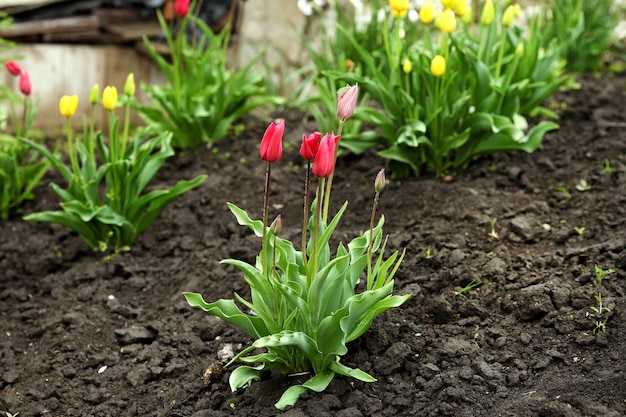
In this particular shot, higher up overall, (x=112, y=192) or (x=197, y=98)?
(x=197, y=98)

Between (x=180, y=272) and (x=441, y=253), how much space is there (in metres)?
1.07

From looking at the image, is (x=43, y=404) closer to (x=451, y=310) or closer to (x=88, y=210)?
(x=88, y=210)

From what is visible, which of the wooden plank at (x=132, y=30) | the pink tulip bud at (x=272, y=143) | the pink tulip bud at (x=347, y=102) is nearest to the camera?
the pink tulip bud at (x=272, y=143)

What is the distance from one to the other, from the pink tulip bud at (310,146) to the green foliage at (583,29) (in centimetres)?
317

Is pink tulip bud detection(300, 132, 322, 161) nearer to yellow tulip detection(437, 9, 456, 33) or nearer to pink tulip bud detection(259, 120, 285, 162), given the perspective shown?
pink tulip bud detection(259, 120, 285, 162)

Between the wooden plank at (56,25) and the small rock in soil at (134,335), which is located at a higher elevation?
the wooden plank at (56,25)

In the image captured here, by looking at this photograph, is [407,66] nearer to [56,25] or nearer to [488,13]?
[488,13]

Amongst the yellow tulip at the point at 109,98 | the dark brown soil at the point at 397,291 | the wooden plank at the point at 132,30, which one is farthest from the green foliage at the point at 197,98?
the wooden plank at the point at 132,30

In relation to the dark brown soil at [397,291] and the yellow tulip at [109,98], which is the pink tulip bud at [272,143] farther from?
the yellow tulip at [109,98]

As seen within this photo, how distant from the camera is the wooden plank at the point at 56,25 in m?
5.18

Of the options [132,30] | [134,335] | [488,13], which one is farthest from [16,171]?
[488,13]

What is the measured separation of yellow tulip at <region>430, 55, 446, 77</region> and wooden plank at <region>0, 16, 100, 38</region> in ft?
9.71

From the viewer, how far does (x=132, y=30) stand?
5465 mm

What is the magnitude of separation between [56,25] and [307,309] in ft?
12.1
